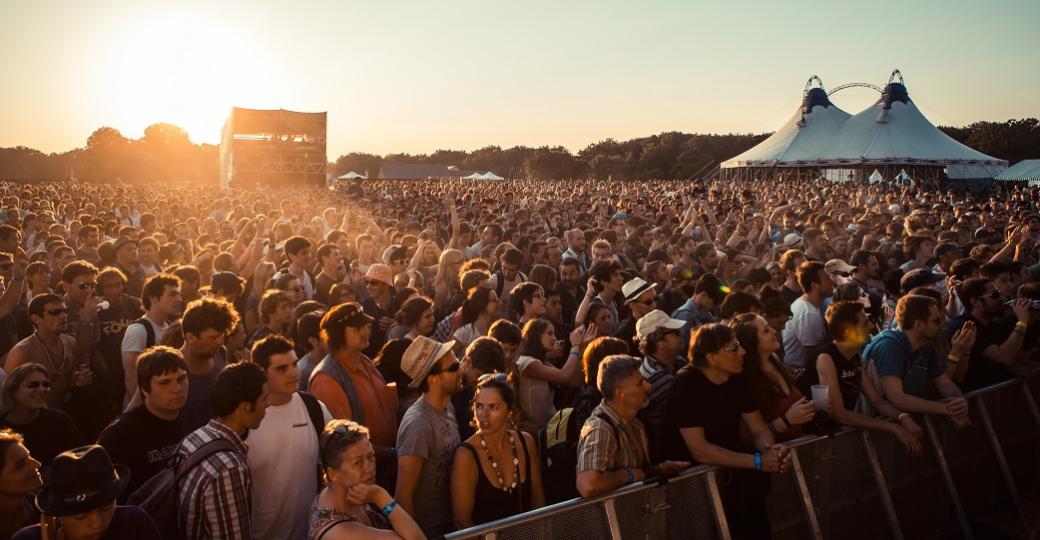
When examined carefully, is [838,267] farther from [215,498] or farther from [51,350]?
[51,350]

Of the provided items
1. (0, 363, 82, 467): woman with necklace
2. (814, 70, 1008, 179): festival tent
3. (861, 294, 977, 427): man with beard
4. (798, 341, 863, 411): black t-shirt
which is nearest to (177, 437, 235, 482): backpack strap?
(0, 363, 82, 467): woman with necklace

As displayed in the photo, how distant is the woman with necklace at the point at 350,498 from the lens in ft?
9.17

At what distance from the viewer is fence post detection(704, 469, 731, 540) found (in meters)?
3.76

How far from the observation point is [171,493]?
2.96 meters

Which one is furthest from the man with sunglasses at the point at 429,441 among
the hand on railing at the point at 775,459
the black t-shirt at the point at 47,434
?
the black t-shirt at the point at 47,434

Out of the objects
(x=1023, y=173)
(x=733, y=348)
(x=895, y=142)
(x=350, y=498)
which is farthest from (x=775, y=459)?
(x=1023, y=173)

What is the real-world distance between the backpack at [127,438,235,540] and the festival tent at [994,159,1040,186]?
5022 centimetres

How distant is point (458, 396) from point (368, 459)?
5.53 ft

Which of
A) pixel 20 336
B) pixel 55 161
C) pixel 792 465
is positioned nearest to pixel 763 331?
pixel 792 465

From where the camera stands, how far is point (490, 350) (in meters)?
4.21

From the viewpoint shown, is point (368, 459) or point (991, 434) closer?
point (368, 459)

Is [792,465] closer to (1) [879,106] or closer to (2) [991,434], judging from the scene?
(2) [991,434]

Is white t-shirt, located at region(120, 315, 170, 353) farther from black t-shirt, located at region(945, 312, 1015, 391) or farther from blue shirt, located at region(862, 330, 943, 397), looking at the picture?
black t-shirt, located at region(945, 312, 1015, 391)

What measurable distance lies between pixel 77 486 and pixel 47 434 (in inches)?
61.5
